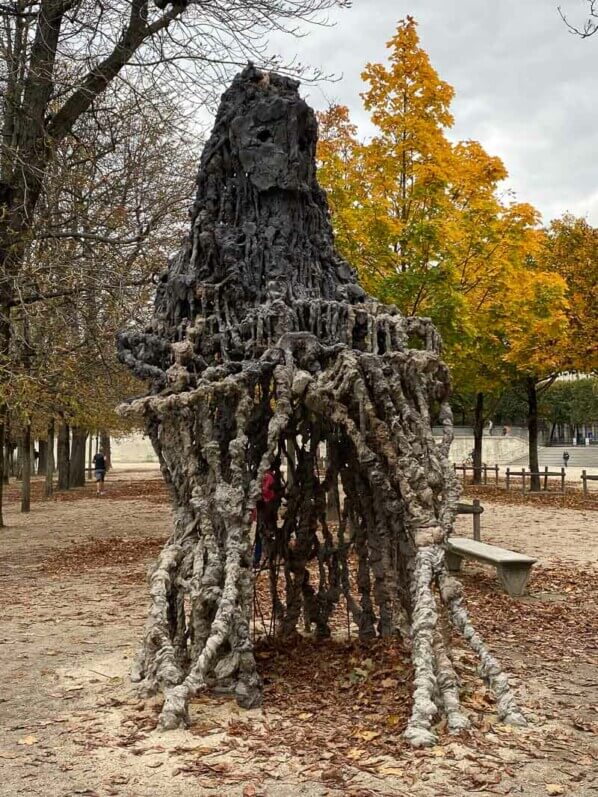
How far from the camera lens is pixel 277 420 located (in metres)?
5.03

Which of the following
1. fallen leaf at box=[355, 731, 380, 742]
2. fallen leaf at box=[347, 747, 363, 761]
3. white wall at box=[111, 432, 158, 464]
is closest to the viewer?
fallen leaf at box=[347, 747, 363, 761]

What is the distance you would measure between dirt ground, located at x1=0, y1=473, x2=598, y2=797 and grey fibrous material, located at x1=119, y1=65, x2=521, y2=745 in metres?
0.21

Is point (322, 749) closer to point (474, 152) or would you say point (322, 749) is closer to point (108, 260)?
point (108, 260)

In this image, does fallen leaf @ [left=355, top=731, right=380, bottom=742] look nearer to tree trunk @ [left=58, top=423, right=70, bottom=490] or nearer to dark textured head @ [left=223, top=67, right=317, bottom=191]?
dark textured head @ [left=223, top=67, right=317, bottom=191]

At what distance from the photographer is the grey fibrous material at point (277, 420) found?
16.3ft

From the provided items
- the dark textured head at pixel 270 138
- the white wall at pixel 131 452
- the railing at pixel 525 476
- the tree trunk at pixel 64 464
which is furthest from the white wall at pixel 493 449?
the dark textured head at pixel 270 138

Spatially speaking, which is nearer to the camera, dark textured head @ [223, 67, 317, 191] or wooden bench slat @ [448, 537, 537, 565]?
dark textured head @ [223, 67, 317, 191]

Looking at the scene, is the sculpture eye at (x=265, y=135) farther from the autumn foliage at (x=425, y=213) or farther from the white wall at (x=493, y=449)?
the white wall at (x=493, y=449)

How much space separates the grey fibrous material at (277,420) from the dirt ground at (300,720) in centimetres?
21

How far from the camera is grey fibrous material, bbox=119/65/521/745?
496 cm

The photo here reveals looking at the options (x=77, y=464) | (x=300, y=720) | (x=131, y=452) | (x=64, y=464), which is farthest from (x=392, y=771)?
(x=131, y=452)

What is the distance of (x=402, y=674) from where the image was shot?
17.0 feet

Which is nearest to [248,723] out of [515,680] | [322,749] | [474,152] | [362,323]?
[322,749]

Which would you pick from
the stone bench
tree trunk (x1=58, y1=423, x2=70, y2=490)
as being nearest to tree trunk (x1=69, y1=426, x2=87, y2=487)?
tree trunk (x1=58, y1=423, x2=70, y2=490)
